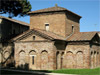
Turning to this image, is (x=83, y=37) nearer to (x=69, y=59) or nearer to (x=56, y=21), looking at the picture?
(x=69, y=59)

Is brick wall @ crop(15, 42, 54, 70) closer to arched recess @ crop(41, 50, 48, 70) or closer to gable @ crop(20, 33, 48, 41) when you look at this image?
arched recess @ crop(41, 50, 48, 70)

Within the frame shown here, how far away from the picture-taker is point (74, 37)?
2728 centimetres

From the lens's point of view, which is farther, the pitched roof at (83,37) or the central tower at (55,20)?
the central tower at (55,20)

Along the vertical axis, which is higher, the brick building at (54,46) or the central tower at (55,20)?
the central tower at (55,20)

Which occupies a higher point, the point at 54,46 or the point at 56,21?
the point at 56,21

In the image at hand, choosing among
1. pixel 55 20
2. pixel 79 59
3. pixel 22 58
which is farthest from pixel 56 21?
pixel 22 58

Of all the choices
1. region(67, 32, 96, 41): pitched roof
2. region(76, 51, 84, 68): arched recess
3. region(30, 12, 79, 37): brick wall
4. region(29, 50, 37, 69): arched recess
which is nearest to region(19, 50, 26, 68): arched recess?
region(29, 50, 37, 69): arched recess

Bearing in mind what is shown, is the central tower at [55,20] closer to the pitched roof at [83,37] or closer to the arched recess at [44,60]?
the pitched roof at [83,37]

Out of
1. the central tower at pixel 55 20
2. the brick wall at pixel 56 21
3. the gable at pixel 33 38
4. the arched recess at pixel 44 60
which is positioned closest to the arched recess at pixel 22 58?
the gable at pixel 33 38

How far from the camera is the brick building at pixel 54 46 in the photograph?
23.9m

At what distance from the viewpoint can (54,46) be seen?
23.6 metres

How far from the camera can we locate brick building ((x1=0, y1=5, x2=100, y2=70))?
2386 cm

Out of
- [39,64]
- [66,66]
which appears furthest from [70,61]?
[39,64]

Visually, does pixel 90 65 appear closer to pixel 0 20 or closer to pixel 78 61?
pixel 78 61
